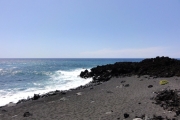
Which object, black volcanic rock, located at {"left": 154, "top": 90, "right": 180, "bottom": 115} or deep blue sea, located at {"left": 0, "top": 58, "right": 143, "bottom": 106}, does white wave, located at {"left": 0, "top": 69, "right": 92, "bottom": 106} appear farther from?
black volcanic rock, located at {"left": 154, "top": 90, "right": 180, "bottom": 115}

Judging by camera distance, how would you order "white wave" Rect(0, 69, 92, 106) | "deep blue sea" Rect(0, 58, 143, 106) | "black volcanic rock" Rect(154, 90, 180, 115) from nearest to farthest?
"black volcanic rock" Rect(154, 90, 180, 115) < "white wave" Rect(0, 69, 92, 106) < "deep blue sea" Rect(0, 58, 143, 106)

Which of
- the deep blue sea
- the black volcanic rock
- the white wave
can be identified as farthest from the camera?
the deep blue sea

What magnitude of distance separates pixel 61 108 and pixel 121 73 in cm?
1962

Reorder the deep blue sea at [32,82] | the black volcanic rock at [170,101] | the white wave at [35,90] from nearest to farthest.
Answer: the black volcanic rock at [170,101] → the white wave at [35,90] → the deep blue sea at [32,82]

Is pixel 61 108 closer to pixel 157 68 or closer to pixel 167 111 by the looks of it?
pixel 167 111

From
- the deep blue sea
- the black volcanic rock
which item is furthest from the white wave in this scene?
the black volcanic rock

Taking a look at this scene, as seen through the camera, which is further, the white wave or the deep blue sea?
the deep blue sea

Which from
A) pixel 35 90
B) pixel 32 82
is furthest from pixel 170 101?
Result: pixel 32 82

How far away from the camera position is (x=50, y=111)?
10633 millimetres

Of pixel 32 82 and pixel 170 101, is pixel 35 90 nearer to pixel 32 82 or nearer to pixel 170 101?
pixel 32 82

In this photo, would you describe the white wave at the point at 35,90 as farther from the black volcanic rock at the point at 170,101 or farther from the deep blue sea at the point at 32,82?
the black volcanic rock at the point at 170,101

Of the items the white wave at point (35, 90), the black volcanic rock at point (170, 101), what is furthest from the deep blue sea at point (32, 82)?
the black volcanic rock at point (170, 101)

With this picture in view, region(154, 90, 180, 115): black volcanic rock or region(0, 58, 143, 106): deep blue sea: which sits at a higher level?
region(154, 90, 180, 115): black volcanic rock

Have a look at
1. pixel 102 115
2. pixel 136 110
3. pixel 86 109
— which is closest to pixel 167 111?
pixel 136 110
